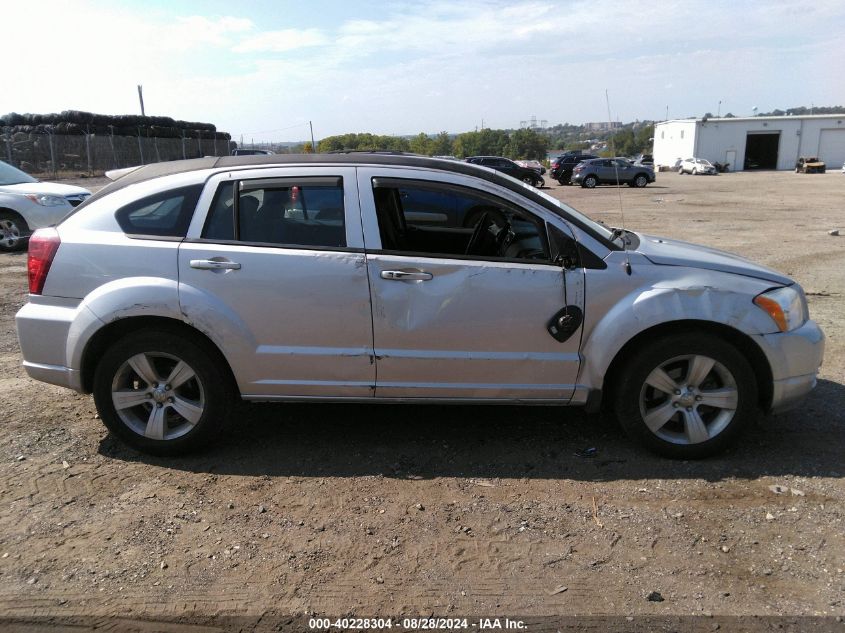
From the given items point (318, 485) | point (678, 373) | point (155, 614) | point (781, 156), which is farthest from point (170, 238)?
point (781, 156)

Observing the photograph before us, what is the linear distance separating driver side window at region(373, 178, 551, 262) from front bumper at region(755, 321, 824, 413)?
140 centimetres

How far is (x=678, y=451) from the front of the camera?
3979mm

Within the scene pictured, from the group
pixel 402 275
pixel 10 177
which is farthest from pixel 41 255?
pixel 10 177

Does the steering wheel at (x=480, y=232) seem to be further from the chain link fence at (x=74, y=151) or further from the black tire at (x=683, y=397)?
the chain link fence at (x=74, y=151)

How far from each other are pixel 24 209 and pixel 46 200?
378 mm

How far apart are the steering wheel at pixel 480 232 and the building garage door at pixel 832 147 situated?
72265 millimetres

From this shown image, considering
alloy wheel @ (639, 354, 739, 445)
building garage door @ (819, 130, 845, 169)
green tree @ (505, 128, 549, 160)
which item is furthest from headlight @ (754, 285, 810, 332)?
building garage door @ (819, 130, 845, 169)

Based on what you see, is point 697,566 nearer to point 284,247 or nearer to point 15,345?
point 284,247

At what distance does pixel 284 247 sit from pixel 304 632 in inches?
82.6

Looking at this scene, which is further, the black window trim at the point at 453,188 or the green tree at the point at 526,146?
the green tree at the point at 526,146

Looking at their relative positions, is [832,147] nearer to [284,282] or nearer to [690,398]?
[690,398]

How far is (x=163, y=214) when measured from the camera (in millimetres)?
3994

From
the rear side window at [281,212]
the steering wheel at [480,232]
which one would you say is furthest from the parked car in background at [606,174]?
the rear side window at [281,212]

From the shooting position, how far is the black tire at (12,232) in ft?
38.2
